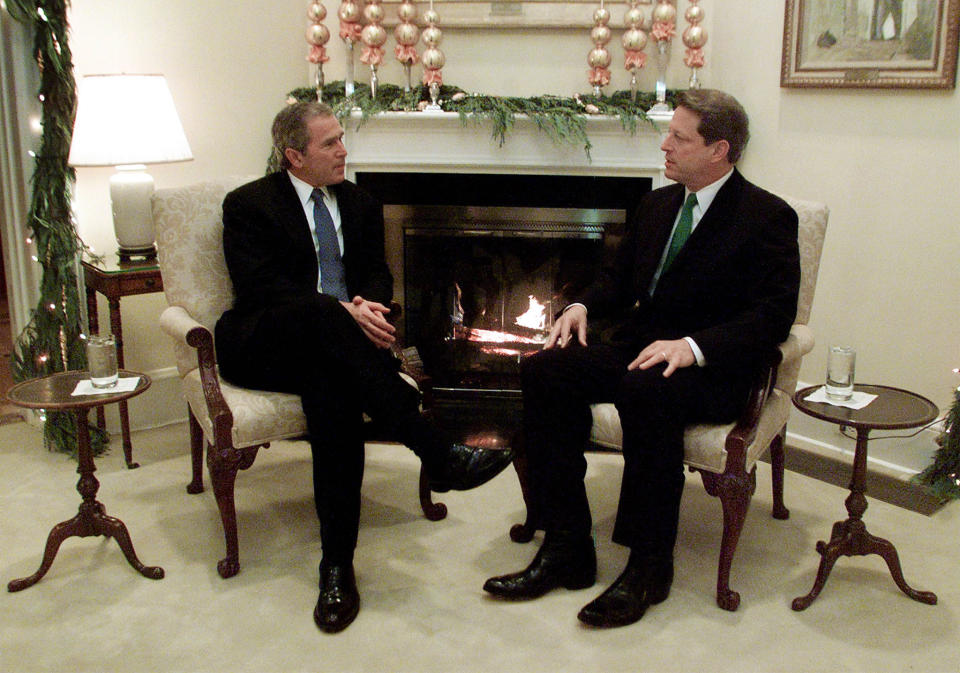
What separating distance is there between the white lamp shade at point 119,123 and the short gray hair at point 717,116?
176cm

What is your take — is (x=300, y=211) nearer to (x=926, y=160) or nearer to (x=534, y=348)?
(x=534, y=348)

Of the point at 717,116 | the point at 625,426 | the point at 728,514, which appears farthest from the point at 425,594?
the point at 717,116

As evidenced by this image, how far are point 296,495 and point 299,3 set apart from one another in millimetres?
1994

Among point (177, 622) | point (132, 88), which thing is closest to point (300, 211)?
point (132, 88)

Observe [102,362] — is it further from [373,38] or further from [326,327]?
[373,38]

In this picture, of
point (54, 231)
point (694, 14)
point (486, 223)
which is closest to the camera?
point (54, 231)

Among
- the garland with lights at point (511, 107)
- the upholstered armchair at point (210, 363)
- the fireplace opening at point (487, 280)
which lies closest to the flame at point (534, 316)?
the fireplace opening at point (487, 280)

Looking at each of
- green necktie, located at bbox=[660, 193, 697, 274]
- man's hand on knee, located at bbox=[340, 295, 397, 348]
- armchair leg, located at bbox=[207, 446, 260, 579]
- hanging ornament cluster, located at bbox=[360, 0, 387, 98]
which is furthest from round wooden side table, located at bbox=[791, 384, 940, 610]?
hanging ornament cluster, located at bbox=[360, 0, 387, 98]

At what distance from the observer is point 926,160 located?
2.99m

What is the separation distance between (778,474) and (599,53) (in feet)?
5.45

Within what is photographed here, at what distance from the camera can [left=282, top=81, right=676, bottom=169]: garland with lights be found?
3381mm

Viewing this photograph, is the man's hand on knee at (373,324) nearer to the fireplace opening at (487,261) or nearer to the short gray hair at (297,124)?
the short gray hair at (297,124)

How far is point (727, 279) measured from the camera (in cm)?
241

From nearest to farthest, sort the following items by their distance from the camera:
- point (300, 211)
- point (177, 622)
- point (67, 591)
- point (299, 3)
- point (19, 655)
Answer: point (19, 655) → point (177, 622) → point (67, 591) → point (300, 211) → point (299, 3)
